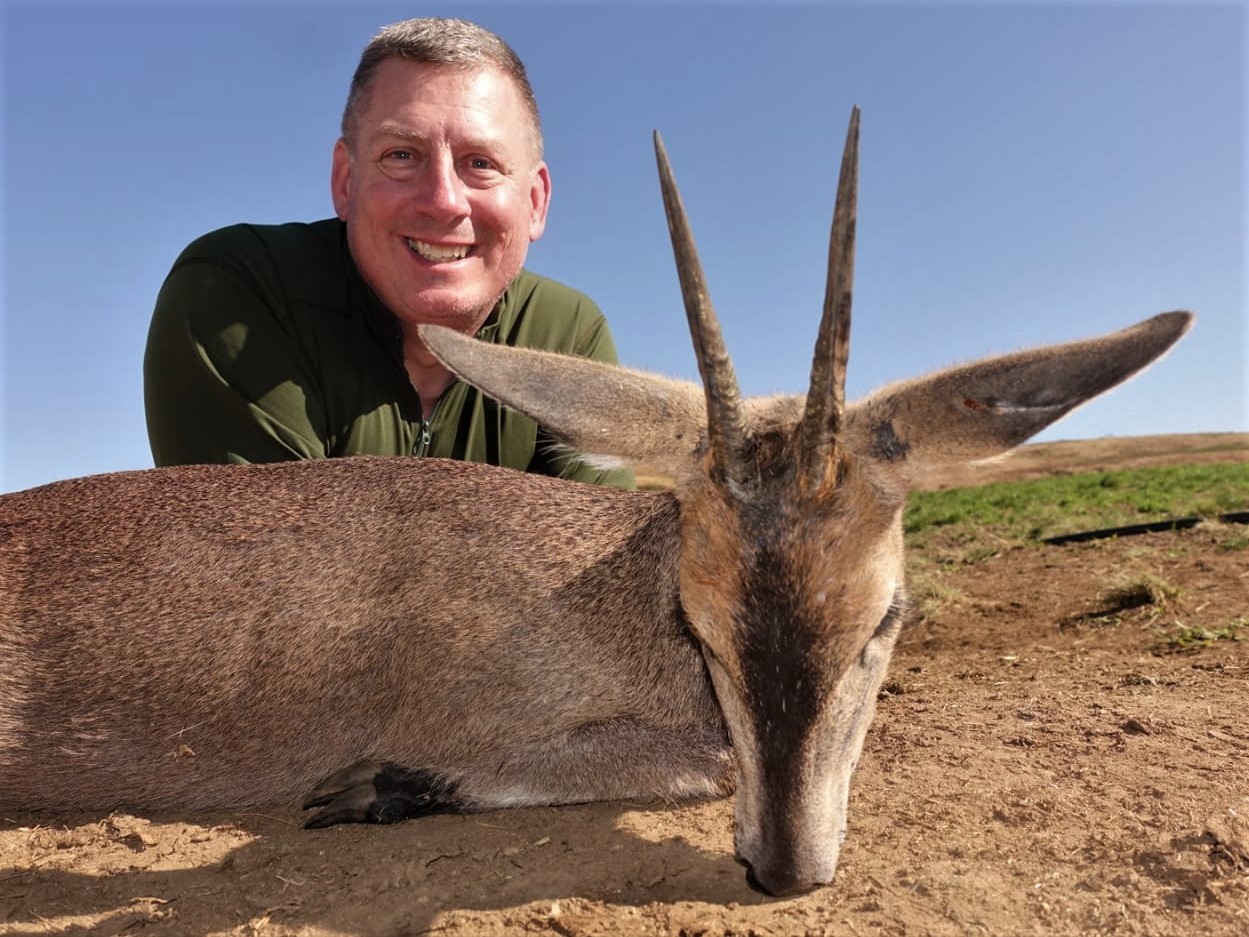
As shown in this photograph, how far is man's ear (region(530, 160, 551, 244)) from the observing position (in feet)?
23.5

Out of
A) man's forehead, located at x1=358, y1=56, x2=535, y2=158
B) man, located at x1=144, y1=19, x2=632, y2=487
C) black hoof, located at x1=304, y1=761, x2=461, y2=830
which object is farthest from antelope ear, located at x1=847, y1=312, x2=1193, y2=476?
man's forehead, located at x1=358, y1=56, x2=535, y2=158

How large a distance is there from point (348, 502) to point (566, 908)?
7.24 ft

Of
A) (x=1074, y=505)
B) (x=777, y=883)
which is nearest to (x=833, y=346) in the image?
(x=777, y=883)

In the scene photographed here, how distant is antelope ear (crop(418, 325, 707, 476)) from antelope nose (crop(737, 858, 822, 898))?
1459mm

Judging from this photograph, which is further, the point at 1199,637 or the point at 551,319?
the point at 551,319

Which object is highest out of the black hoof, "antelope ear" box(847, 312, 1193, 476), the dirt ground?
"antelope ear" box(847, 312, 1193, 476)

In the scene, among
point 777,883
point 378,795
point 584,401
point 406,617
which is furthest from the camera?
point 406,617

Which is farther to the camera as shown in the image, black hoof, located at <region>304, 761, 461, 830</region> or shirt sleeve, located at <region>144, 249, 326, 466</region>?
shirt sleeve, located at <region>144, 249, 326, 466</region>

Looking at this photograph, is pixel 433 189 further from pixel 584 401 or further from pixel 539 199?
pixel 584 401

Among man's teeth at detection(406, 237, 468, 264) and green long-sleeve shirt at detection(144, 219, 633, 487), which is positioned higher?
man's teeth at detection(406, 237, 468, 264)

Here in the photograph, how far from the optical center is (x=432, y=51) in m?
6.33

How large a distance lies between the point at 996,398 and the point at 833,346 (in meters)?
0.71

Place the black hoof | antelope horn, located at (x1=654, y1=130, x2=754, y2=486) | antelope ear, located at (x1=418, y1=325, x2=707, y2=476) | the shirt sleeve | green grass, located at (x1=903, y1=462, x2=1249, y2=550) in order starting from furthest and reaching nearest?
1. green grass, located at (x1=903, y1=462, x2=1249, y2=550)
2. the shirt sleeve
3. the black hoof
4. antelope ear, located at (x1=418, y1=325, x2=707, y2=476)
5. antelope horn, located at (x1=654, y1=130, x2=754, y2=486)

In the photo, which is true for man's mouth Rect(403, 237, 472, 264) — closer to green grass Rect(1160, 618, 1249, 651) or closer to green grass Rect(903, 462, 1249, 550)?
green grass Rect(1160, 618, 1249, 651)
